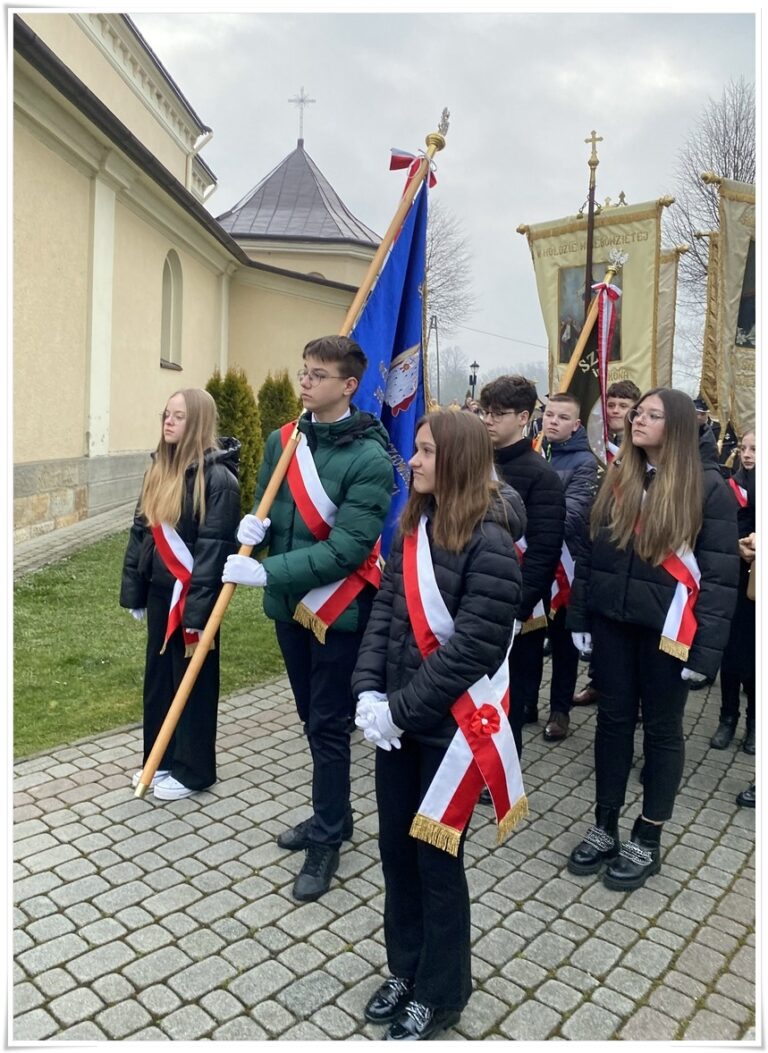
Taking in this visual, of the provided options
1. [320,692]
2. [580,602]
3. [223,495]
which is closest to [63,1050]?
[320,692]

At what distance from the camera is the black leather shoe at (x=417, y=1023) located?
263 centimetres

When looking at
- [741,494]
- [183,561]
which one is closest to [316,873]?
[183,561]

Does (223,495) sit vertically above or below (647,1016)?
above

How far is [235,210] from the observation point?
3200cm

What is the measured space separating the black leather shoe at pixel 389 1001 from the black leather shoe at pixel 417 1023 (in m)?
0.05

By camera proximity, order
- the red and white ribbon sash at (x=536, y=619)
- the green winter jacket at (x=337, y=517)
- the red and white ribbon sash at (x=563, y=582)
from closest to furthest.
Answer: the green winter jacket at (x=337, y=517)
the red and white ribbon sash at (x=536, y=619)
the red and white ribbon sash at (x=563, y=582)

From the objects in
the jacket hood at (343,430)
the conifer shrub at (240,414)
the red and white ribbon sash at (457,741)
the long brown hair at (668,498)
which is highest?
the conifer shrub at (240,414)

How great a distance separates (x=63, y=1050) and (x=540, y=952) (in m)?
1.70

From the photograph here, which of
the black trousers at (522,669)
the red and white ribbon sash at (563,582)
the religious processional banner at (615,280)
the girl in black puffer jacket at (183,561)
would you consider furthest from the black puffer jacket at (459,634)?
the religious processional banner at (615,280)

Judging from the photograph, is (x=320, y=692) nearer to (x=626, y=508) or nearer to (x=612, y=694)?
(x=612, y=694)

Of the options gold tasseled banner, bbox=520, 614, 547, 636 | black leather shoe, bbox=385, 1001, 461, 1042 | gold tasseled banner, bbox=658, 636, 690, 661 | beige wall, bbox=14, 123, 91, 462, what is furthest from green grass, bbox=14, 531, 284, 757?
gold tasseled banner, bbox=658, 636, 690, 661

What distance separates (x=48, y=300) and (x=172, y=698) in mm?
8830

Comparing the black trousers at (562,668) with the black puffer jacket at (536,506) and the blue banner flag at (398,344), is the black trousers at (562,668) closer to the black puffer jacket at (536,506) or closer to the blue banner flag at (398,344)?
the black puffer jacket at (536,506)

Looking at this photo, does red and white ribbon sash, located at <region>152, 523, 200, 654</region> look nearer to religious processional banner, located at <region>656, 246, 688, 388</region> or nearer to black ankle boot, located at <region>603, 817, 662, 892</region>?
black ankle boot, located at <region>603, 817, 662, 892</region>
